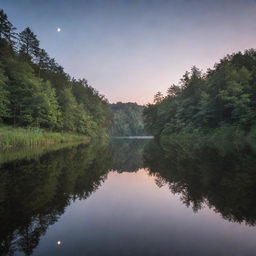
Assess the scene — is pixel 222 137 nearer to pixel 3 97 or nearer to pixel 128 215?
pixel 3 97

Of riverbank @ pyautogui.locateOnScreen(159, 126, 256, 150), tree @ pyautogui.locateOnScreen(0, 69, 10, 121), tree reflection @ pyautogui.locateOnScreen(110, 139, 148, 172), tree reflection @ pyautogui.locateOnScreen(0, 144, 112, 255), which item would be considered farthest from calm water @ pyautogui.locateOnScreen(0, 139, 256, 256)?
tree @ pyautogui.locateOnScreen(0, 69, 10, 121)

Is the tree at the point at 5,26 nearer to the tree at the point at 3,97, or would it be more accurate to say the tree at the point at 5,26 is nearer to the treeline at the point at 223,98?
the tree at the point at 3,97

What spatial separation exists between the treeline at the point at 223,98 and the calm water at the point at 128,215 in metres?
35.7

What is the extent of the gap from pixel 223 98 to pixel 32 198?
44.2 m

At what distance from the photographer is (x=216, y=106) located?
2072 inches

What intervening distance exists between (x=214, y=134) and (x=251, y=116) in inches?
282

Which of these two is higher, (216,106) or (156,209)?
(216,106)

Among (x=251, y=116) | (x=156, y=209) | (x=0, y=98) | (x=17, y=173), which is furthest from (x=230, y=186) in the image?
(x=251, y=116)

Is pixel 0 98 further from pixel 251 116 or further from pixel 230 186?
pixel 251 116

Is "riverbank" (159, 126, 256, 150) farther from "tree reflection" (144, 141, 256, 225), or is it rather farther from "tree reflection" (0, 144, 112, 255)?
"tree reflection" (0, 144, 112, 255)

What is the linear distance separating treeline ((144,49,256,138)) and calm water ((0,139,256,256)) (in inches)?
1405

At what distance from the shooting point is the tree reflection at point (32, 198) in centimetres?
531

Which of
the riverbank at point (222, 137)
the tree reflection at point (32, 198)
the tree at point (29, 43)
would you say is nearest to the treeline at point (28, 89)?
the tree at point (29, 43)

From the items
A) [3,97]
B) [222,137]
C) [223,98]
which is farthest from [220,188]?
[223,98]
